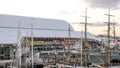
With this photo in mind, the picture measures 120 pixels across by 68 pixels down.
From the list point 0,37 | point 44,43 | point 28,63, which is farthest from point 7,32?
point 28,63

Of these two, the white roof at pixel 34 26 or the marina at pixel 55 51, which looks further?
the white roof at pixel 34 26

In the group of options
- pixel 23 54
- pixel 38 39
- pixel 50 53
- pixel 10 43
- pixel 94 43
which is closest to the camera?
pixel 23 54

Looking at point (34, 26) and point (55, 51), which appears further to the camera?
point (34, 26)

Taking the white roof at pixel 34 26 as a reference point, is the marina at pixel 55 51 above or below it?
below

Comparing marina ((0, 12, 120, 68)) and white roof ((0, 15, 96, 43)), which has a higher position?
white roof ((0, 15, 96, 43))

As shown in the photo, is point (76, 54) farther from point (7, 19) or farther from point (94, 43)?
point (7, 19)

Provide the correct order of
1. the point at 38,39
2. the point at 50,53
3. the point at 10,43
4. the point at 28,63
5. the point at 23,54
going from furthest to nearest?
the point at 38,39, the point at 10,43, the point at 50,53, the point at 23,54, the point at 28,63

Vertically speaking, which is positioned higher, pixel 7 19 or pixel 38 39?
pixel 7 19

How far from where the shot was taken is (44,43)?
208 ft

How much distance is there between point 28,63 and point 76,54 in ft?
46.9

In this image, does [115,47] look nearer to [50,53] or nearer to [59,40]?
[59,40]

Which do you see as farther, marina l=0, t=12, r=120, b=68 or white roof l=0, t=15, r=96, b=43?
white roof l=0, t=15, r=96, b=43

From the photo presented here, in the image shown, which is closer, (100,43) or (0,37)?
(0,37)

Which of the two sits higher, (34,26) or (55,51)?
(34,26)
